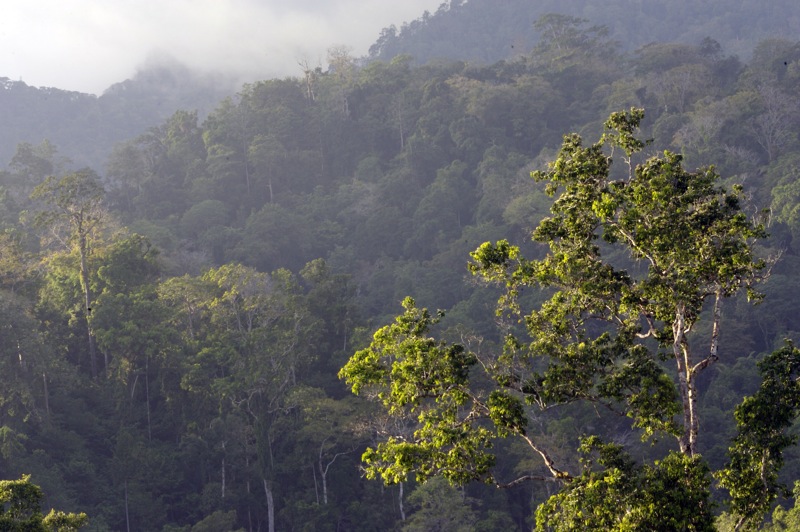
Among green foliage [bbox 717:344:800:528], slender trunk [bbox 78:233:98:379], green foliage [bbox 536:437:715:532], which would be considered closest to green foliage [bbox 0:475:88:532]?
green foliage [bbox 536:437:715:532]

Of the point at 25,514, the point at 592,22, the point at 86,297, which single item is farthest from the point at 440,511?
the point at 592,22

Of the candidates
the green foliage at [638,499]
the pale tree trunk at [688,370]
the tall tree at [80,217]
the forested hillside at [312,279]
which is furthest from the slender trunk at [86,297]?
the pale tree trunk at [688,370]

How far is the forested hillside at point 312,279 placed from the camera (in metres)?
30.5

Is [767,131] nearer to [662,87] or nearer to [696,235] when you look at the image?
[662,87]

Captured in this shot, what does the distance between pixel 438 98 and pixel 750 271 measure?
5017 centimetres

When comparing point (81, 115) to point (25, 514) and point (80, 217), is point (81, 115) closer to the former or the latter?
point (80, 217)

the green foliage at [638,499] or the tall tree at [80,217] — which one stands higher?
the tall tree at [80,217]

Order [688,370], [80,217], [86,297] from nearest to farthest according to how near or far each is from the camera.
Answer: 1. [688,370]
2. [86,297]
3. [80,217]

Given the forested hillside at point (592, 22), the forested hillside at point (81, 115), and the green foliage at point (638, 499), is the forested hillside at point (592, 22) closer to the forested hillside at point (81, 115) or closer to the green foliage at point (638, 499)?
the forested hillside at point (81, 115)

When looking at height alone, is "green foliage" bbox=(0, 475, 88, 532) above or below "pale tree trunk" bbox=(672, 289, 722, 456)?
below

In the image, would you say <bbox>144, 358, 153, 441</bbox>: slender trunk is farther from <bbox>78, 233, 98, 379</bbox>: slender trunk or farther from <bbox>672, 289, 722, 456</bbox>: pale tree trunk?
<bbox>672, 289, 722, 456</bbox>: pale tree trunk

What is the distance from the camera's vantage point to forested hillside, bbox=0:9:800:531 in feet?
100

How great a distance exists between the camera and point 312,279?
36844 millimetres

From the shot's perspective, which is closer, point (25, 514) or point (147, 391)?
point (25, 514)
